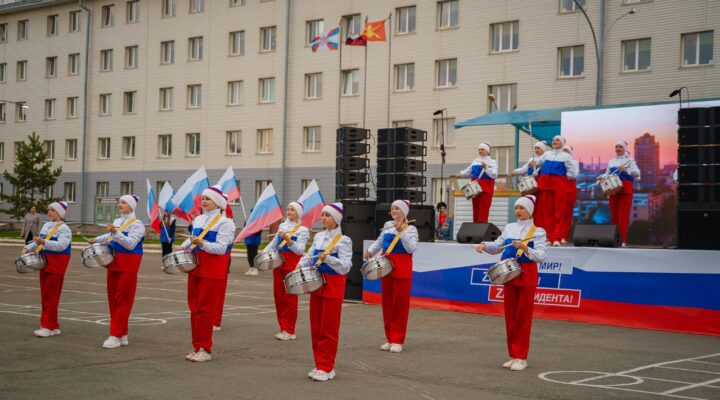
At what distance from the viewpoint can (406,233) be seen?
1306 centimetres

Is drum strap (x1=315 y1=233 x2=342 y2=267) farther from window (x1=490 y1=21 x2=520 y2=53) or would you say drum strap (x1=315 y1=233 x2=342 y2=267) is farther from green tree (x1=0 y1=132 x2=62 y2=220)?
green tree (x1=0 y1=132 x2=62 y2=220)

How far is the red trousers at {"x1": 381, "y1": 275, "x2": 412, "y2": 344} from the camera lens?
1295cm

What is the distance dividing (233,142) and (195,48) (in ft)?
22.1

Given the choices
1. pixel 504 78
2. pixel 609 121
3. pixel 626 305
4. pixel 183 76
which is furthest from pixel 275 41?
pixel 626 305

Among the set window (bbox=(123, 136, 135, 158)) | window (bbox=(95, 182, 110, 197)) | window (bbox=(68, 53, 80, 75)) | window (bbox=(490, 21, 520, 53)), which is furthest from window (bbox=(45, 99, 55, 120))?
window (bbox=(490, 21, 520, 53))

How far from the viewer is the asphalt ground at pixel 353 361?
31.6 ft

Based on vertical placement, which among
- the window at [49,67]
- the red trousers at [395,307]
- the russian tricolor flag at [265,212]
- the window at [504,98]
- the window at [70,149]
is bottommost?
the red trousers at [395,307]

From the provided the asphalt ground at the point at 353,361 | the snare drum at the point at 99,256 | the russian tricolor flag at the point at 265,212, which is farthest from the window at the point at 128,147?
the snare drum at the point at 99,256

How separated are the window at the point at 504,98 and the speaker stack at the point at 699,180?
27.2 meters

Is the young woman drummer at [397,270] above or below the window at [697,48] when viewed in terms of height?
below

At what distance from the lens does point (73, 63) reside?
62250mm

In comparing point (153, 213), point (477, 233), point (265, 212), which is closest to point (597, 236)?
point (477, 233)

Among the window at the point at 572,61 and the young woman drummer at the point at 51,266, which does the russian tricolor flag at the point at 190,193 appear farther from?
the window at the point at 572,61

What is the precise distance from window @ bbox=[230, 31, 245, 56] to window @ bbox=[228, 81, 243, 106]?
1.82m
